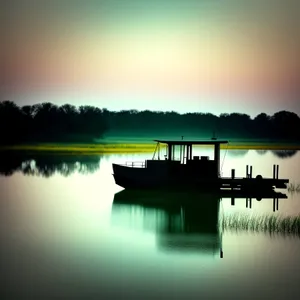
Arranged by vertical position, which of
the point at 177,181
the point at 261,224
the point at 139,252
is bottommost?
the point at 139,252

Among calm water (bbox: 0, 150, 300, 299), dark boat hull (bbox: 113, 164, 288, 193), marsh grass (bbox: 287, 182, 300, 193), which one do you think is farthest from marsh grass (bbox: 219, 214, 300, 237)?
marsh grass (bbox: 287, 182, 300, 193)

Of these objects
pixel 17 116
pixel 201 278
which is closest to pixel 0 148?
pixel 17 116

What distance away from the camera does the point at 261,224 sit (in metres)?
10.8

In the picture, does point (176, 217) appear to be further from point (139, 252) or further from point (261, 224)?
point (139, 252)

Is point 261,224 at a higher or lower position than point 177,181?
lower

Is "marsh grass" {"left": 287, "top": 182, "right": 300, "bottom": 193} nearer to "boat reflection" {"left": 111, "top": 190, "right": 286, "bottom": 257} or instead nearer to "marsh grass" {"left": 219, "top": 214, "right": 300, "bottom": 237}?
"boat reflection" {"left": 111, "top": 190, "right": 286, "bottom": 257}

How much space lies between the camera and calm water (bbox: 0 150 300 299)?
739 centimetres

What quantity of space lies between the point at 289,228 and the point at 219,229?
4.16 feet

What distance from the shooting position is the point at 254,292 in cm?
728

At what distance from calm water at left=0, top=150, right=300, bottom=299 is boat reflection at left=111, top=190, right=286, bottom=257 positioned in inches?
0.8

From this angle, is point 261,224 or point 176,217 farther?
point 176,217

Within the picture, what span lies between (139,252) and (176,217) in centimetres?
319

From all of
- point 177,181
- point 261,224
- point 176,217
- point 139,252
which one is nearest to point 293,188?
point 177,181

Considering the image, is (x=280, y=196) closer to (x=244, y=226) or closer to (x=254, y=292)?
(x=244, y=226)
